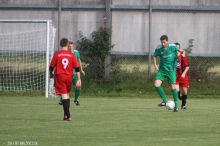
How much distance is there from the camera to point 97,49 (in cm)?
2267

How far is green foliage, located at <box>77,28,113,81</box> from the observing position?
22656 millimetres

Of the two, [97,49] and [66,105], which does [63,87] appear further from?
[97,49]

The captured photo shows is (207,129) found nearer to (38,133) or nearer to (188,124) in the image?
(188,124)

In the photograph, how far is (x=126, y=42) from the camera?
75.7ft

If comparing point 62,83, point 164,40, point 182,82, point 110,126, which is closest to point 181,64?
point 182,82

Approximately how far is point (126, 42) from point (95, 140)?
14117mm

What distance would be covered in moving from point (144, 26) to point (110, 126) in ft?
40.1

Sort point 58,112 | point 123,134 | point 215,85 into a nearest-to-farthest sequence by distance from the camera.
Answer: point 123,134
point 58,112
point 215,85

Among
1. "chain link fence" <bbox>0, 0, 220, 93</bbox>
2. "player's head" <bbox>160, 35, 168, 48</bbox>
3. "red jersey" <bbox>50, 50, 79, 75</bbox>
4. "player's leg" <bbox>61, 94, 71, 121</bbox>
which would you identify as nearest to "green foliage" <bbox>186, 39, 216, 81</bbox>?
"chain link fence" <bbox>0, 0, 220, 93</bbox>

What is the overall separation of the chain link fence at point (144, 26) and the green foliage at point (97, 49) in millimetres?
209

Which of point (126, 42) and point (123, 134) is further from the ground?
point (126, 42)

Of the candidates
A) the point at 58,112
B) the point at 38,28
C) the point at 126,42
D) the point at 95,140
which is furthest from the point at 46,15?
the point at 95,140

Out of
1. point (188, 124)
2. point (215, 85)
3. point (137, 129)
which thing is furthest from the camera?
point (215, 85)

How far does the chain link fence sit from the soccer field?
23.7ft
